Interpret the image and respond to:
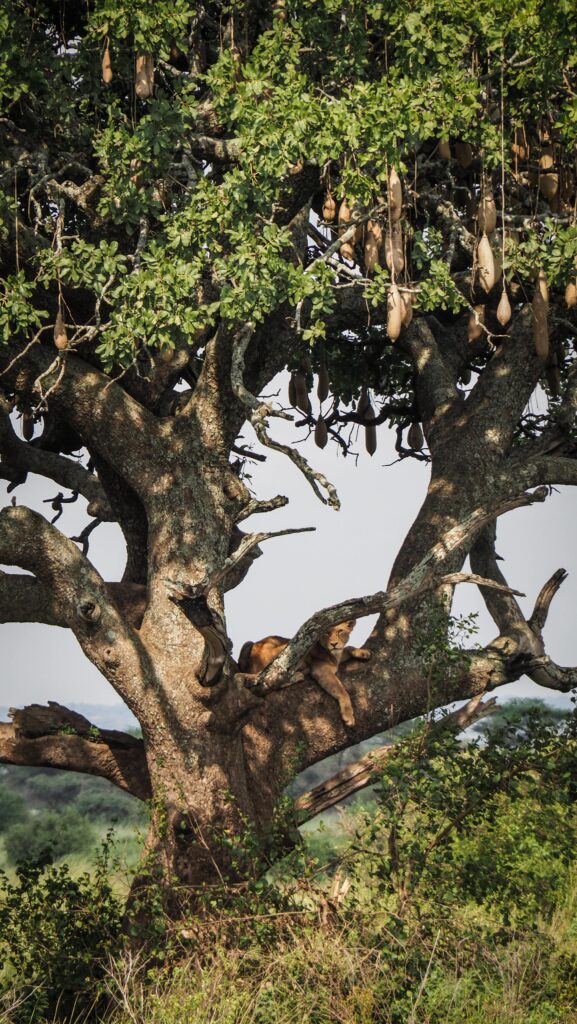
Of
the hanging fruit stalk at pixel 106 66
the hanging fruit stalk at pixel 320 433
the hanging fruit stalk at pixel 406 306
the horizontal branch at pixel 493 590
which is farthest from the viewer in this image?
the hanging fruit stalk at pixel 320 433

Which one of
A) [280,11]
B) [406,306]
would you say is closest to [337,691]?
[406,306]

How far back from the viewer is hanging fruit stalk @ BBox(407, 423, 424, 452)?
1310 cm

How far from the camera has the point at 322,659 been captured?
1023 cm

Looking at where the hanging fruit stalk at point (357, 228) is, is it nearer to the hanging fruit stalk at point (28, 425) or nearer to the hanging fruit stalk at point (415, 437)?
the hanging fruit stalk at point (415, 437)

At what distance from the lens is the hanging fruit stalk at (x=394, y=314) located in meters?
8.38

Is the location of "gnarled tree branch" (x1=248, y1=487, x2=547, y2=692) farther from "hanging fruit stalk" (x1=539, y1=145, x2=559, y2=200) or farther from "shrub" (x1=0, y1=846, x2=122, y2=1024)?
"hanging fruit stalk" (x1=539, y1=145, x2=559, y2=200)

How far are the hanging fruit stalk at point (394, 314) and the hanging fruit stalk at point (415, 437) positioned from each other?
4.47 metres

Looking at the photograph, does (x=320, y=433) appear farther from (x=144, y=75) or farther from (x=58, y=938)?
(x=58, y=938)

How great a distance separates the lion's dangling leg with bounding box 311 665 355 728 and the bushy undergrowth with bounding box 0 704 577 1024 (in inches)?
31.7

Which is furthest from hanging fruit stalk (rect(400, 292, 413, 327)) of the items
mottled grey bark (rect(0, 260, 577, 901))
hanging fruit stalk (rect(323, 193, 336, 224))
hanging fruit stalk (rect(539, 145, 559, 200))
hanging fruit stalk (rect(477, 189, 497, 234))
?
hanging fruit stalk (rect(539, 145, 559, 200))

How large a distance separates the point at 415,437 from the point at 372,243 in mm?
3937

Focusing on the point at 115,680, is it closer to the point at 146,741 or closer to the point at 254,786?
the point at 146,741

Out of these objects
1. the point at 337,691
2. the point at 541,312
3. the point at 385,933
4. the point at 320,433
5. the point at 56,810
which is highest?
the point at 320,433

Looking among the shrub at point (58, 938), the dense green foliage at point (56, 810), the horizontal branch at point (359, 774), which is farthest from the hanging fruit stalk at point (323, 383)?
the dense green foliage at point (56, 810)
